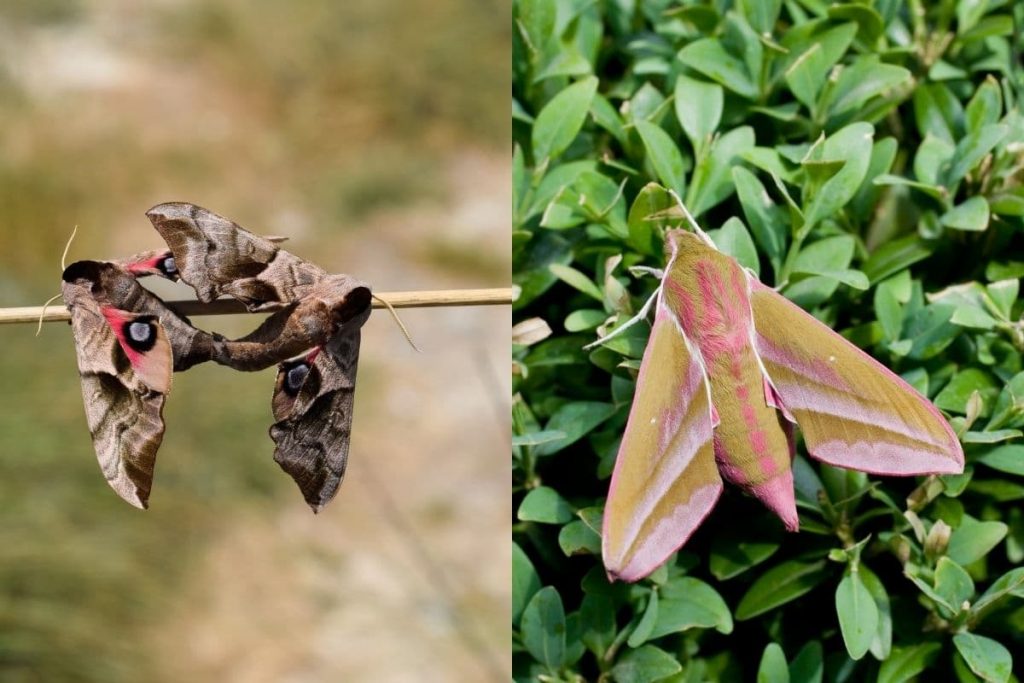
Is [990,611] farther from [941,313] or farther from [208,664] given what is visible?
[208,664]

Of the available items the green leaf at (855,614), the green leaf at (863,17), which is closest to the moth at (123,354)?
the green leaf at (855,614)

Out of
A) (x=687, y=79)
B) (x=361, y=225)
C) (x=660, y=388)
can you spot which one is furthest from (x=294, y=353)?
(x=361, y=225)

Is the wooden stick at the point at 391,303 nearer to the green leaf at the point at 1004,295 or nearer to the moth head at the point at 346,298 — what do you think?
the moth head at the point at 346,298

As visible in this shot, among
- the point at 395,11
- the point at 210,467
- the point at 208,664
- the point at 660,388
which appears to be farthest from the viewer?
the point at 395,11

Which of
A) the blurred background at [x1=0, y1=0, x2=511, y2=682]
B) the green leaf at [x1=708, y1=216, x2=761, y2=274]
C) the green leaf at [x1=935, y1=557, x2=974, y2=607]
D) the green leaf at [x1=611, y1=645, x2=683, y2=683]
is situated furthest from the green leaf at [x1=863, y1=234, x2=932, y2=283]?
the blurred background at [x1=0, y1=0, x2=511, y2=682]

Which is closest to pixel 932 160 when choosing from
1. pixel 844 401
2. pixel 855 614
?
pixel 844 401

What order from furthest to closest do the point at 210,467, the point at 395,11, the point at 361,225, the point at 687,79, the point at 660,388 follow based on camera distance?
1. the point at 395,11
2. the point at 361,225
3. the point at 210,467
4. the point at 687,79
5. the point at 660,388
